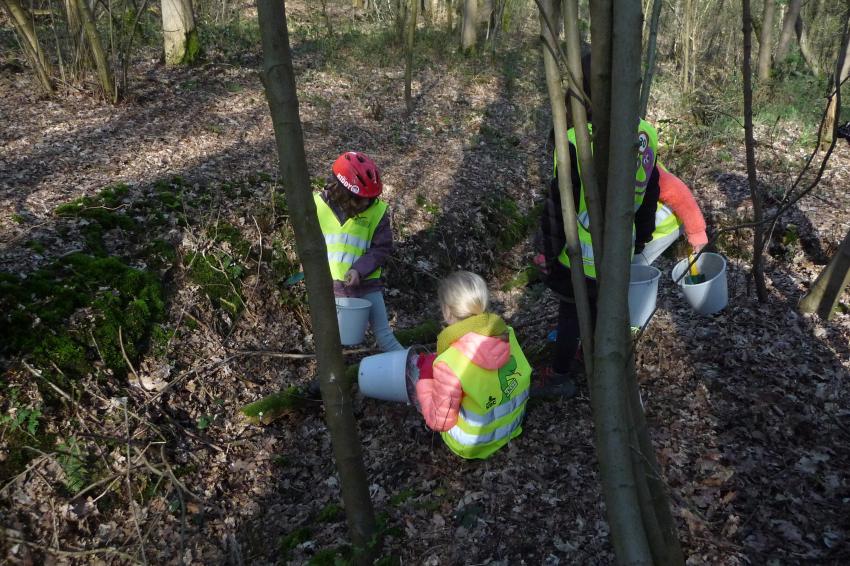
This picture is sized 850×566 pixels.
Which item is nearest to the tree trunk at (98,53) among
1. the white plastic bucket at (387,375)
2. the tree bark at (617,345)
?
the white plastic bucket at (387,375)

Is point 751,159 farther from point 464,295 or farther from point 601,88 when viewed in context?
point 601,88

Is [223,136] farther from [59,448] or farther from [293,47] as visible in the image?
[293,47]

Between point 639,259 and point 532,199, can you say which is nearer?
point 639,259

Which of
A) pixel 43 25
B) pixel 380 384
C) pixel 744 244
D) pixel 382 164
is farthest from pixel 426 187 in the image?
pixel 43 25

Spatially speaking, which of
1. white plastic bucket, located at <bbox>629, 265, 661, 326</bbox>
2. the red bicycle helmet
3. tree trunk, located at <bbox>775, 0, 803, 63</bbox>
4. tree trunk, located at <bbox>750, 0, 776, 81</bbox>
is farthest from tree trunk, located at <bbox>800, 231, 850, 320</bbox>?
tree trunk, located at <bbox>775, 0, 803, 63</bbox>

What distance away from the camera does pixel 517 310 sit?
6270 mm

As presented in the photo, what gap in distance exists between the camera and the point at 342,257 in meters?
4.55

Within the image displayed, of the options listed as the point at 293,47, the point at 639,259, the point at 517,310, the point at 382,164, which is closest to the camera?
the point at 639,259

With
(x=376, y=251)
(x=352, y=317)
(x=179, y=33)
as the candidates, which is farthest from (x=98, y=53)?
(x=352, y=317)

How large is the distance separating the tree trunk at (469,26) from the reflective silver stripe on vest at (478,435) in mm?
13949

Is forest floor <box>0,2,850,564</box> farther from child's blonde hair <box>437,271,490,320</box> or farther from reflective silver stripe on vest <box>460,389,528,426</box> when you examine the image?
child's blonde hair <box>437,271,490,320</box>

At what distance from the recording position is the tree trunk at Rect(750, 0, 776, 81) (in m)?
12.4

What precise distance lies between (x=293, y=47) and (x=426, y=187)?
8.01 m

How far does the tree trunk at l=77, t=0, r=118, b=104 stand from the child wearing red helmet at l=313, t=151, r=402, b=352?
5.48 m
